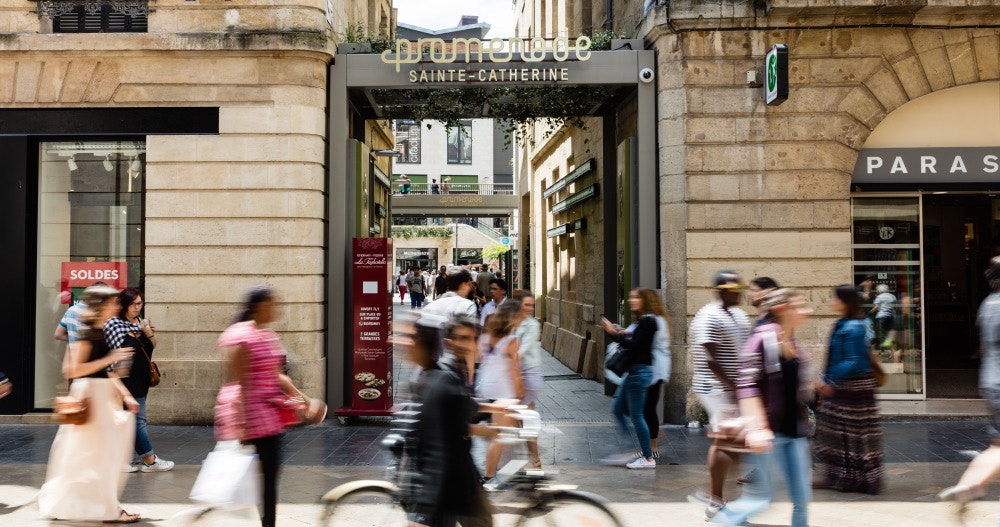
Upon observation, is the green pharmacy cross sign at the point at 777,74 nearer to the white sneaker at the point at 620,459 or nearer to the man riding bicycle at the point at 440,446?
the white sneaker at the point at 620,459

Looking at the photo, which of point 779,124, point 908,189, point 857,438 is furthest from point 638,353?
point 908,189

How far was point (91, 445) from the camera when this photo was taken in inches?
247

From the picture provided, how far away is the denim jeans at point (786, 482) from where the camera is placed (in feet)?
17.5

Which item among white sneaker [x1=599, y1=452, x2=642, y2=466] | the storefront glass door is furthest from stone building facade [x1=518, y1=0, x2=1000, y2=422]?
white sneaker [x1=599, y1=452, x2=642, y2=466]

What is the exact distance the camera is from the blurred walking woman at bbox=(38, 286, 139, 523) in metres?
6.16

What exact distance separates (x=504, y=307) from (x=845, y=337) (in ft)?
8.94

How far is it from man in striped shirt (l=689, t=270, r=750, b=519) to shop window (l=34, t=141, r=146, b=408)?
24.5 ft

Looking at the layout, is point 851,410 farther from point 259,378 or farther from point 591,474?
point 259,378

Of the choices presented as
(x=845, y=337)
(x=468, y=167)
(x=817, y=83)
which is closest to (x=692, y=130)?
(x=817, y=83)

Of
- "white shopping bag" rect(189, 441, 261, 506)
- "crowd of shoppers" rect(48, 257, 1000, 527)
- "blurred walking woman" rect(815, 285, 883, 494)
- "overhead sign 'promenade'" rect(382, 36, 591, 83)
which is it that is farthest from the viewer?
"overhead sign 'promenade'" rect(382, 36, 591, 83)

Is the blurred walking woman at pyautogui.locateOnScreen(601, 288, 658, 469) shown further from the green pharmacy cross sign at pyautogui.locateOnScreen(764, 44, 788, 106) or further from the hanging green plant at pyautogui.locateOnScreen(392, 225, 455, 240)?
the hanging green plant at pyautogui.locateOnScreen(392, 225, 455, 240)

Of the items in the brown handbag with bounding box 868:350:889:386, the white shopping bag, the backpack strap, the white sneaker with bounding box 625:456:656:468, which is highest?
the backpack strap

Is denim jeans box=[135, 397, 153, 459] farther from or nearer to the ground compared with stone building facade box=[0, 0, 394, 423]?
nearer to the ground

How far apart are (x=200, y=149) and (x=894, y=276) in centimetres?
880
